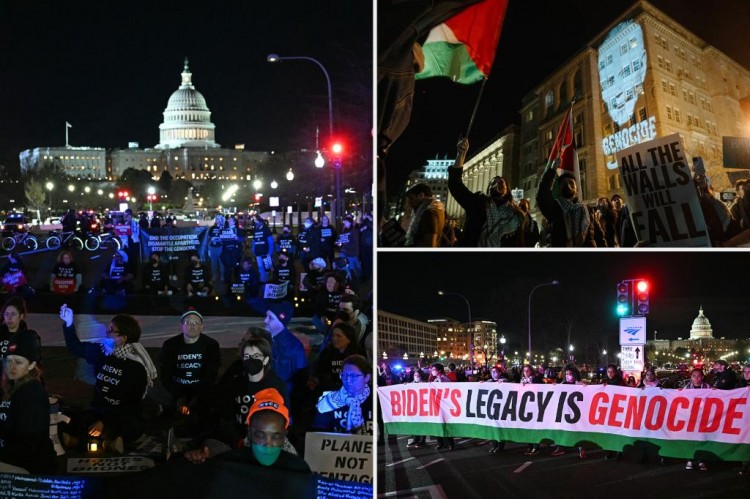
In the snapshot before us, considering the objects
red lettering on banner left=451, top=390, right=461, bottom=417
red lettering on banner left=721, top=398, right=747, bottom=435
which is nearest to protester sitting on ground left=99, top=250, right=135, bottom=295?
red lettering on banner left=451, top=390, right=461, bottom=417

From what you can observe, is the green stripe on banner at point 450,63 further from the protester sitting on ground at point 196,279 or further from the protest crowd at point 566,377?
the protester sitting on ground at point 196,279

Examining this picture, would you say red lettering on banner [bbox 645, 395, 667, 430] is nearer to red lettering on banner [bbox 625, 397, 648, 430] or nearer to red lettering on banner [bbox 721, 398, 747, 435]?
red lettering on banner [bbox 625, 397, 648, 430]

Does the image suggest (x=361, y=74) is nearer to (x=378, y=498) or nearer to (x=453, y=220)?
(x=453, y=220)

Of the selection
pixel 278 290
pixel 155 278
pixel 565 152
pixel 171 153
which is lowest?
pixel 278 290

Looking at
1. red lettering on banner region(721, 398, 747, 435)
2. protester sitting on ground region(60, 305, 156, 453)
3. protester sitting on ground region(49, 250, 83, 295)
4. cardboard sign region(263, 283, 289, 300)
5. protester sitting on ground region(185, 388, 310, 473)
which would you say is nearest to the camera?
protester sitting on ground region(185, 388, 310, 473)

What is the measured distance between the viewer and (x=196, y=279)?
Result: 1338cm

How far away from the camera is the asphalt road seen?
5.84m

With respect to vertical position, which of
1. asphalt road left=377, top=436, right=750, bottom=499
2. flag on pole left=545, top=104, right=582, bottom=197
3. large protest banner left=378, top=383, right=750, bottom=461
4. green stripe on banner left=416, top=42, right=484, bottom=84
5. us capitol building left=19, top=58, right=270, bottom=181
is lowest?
asphalt road left=377, top=436, right=750, bottom=499

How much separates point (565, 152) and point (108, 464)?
3.87 m

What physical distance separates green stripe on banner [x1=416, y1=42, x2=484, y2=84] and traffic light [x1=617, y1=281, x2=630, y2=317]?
1842 mm

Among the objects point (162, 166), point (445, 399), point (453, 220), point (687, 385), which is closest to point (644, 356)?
point (687, 385)

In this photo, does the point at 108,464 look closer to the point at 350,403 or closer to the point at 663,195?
the point at 350,403

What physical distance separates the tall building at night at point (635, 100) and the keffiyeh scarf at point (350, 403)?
1928 mm

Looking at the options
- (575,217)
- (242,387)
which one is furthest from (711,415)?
(242,387)
